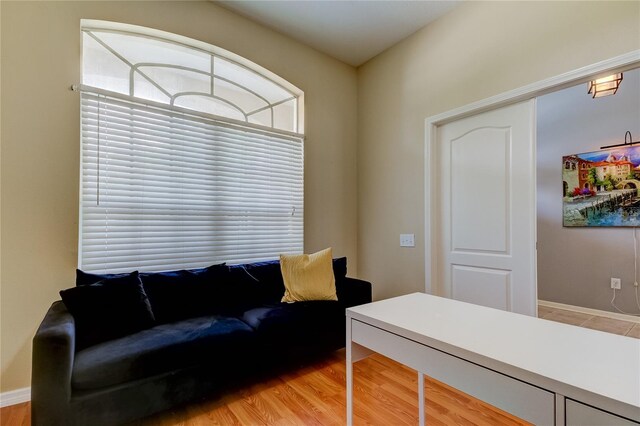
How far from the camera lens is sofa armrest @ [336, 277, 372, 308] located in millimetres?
2551

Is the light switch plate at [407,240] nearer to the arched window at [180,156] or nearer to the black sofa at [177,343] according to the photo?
the black sofa at [177,343]

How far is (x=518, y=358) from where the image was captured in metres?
0.89

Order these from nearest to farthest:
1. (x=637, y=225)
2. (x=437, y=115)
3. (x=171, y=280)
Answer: (x=171, y=280)
(x=437, y=115)
(x=637, y=225)

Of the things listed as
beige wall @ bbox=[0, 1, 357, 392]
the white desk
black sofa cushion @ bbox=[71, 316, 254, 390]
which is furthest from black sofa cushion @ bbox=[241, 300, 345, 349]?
beige wall @ bbox=[0, 1, 357, 392]

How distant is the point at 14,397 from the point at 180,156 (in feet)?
6.35

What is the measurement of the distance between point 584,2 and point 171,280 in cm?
344

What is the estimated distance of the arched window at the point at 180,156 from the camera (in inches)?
88.2

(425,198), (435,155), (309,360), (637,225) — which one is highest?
(435,155)

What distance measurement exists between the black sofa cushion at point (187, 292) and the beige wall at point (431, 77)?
1.75m

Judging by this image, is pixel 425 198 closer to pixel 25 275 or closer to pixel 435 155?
pixel 435 155

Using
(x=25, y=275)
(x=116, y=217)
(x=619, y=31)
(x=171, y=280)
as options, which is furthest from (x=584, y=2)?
(x=25, y=275)

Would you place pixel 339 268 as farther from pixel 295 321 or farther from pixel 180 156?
pixel 180 156

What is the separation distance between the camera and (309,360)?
2.45 metres

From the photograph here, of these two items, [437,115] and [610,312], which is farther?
[610,312]
